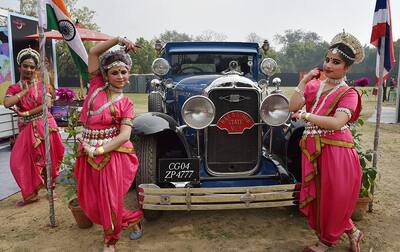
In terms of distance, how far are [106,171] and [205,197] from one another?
0.86 m

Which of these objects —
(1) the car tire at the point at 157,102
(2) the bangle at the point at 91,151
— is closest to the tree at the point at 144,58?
(1) the car tire at the point at 157,102

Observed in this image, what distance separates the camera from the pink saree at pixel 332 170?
2672mm

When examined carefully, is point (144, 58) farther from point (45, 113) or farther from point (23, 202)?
point (45, 113)

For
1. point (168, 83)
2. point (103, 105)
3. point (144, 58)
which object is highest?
point (144, 58)

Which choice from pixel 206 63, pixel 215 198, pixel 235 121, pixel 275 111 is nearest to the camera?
pixel 215 198

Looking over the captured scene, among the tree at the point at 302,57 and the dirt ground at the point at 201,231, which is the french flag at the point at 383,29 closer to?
the dirt ground at the point at 201,231

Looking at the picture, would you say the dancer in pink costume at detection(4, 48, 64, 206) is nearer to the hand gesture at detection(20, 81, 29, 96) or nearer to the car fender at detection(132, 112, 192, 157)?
the hand gesture at detection(20, 81, 29, 96)

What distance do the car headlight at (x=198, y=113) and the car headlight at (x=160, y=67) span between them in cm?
179

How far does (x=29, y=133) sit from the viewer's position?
4.04 m

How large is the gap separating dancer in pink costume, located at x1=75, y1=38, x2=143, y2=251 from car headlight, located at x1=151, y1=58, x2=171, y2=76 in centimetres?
204

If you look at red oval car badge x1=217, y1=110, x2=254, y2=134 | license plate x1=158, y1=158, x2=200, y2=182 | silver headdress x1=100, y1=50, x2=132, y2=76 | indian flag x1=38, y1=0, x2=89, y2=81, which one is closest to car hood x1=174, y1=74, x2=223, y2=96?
red oval car badge x1=217, y1=110, x2=254, y2=134

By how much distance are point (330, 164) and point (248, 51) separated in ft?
8.96

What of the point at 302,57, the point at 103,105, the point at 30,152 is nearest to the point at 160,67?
the point at 30,152

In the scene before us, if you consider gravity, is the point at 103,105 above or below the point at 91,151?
above
